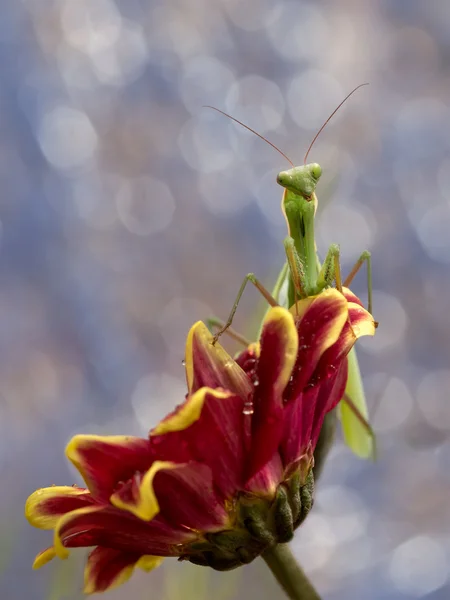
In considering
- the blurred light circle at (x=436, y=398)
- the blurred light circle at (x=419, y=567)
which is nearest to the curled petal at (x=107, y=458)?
the blurred light circle at (x=419, y=567)

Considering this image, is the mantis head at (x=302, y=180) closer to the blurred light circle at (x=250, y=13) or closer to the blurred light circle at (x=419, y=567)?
the blurred light circle at (x=419, y=567)

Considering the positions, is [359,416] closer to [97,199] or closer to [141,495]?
[141,495]

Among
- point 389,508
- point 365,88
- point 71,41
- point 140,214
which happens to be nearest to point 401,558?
point 389,508

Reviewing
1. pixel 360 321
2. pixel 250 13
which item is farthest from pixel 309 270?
pixel 250 13

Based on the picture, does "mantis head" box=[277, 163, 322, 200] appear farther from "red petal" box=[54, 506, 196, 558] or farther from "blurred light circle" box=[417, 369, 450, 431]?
"blurred light circle" box=[417, 369, 450, 431]

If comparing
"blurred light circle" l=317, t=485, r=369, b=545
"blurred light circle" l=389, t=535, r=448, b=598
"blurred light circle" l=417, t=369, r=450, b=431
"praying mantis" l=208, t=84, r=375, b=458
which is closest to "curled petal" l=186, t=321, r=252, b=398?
"praying mantis" l=208, t=84, r=375, b=458
